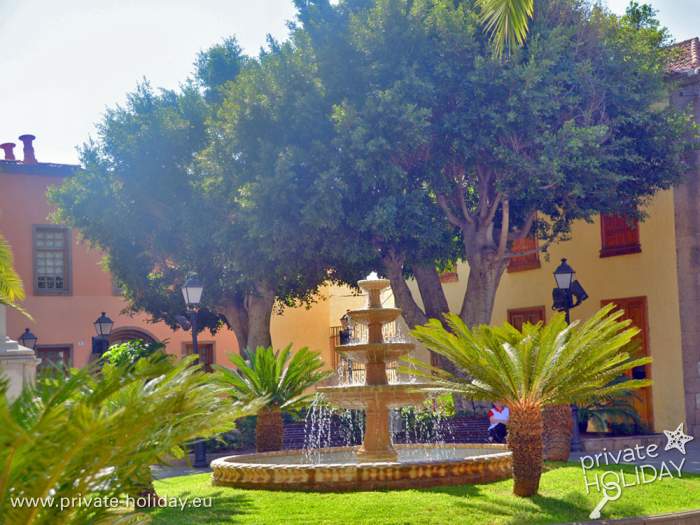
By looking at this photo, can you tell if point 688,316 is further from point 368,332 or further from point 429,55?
point 368,332

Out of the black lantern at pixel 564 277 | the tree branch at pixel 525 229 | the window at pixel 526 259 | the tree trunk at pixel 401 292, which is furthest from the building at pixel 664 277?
the black lantern at pixel 564 277

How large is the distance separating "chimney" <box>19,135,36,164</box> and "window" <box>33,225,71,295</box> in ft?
8.17

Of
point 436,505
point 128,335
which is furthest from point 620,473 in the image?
point 128,335

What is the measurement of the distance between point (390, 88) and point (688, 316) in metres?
8.12

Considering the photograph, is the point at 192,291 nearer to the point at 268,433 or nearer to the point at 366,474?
the point at 268,433

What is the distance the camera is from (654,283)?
2420 centimetres

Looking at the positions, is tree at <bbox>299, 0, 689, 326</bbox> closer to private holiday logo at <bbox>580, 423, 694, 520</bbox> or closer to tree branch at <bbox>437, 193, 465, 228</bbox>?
tree branch at <bbox>437, 193, 465, 228</bbox>

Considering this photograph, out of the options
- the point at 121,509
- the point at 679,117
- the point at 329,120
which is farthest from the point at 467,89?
the point at 121,509

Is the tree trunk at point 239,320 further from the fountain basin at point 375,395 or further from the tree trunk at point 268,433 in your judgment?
the fountain basin at point 375,395

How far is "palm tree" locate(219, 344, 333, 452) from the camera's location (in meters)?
17.1

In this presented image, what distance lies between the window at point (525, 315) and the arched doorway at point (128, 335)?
51.2 feet

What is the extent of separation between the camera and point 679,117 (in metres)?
22.5

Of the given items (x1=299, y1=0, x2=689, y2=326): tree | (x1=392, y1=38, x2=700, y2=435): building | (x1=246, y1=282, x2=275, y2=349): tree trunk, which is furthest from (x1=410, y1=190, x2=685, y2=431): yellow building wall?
(x1=246, y1=282, x2=275, y2=349): tree trunk

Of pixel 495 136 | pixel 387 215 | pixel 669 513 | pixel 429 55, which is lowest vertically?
pixel 669 513
